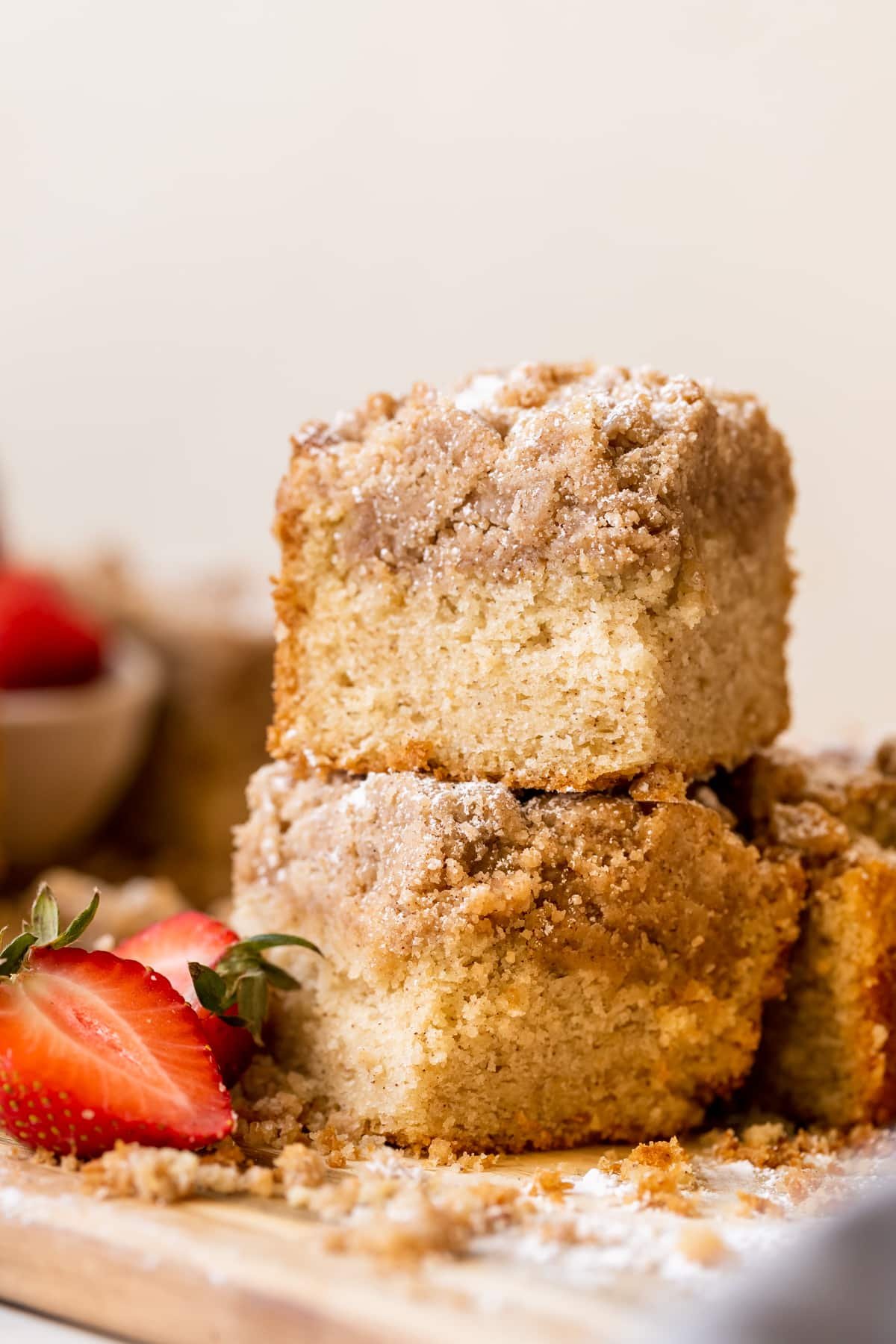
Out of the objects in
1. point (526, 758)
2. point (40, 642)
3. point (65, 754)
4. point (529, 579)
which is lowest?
point (65, 754)

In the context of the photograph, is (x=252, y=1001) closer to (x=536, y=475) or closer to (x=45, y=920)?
(x=45, y=920)

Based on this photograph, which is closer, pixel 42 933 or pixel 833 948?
pixel 42 933

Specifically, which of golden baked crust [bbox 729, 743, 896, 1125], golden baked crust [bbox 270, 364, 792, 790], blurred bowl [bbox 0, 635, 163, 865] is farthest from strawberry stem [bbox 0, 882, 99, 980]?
blurred bowl [bbox 0, 635, 163, 865]

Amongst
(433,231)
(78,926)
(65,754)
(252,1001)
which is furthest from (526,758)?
(433,231)

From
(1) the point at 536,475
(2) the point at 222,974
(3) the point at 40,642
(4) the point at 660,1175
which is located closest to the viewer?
(4) the point at 660,1175

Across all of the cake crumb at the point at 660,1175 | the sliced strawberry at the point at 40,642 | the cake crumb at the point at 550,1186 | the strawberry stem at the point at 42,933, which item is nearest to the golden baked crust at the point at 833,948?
the cake crumb at the point at 660,1175

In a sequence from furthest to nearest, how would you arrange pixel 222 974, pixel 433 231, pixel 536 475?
pixel 433 231, pixel 222 974, pixel 536 475
